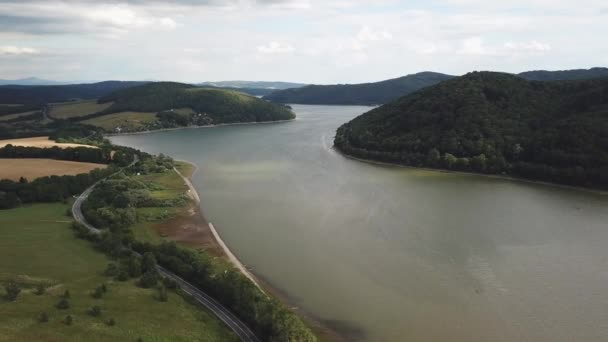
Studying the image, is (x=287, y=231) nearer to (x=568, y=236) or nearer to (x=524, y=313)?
(x=524, y=313)

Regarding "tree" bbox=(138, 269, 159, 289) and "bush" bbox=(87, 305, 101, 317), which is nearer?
"bush" bbox=(87, 305, 101, 317)

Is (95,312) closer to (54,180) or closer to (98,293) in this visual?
(98,293)

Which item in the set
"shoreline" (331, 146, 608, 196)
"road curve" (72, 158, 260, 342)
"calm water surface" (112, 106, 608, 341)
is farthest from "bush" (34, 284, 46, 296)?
"shoreline" (331, 146, 608, 196)

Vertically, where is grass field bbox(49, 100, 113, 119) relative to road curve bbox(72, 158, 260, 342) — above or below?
above

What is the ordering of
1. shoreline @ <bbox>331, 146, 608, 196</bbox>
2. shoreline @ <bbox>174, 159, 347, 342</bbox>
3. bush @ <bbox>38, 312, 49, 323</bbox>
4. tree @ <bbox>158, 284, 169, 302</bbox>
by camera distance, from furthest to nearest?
shoreline @ <bbox>331, 146, 608, 196</bbox> → tree @ <bbox>158, 284, 169, 302</bbox> → shoreline @ <bbox>174, 159, 347, 342</bbox> → bush @ <bbox>38, 312, 49, 323</bbox>

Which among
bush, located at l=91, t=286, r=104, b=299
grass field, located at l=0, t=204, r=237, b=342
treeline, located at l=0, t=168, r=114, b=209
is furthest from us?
treeline, located at l=0, t=168, r=114, b=209

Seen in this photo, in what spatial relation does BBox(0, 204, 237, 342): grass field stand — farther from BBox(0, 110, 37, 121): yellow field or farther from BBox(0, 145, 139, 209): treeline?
BBox(0, 110, 37, 121): yellow field

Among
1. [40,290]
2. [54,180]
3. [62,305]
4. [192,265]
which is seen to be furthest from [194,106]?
[62,305]

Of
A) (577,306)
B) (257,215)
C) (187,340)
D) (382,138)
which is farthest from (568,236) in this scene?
(382,138)
